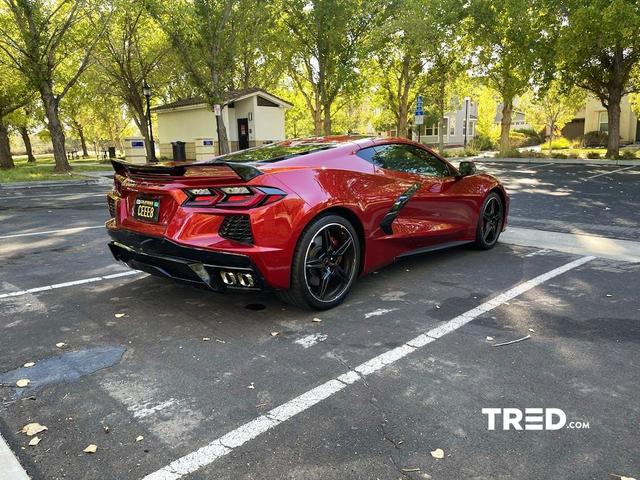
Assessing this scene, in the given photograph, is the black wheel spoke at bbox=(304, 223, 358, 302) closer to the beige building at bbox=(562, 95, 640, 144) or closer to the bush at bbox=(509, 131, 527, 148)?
the beige building at bbox=(562, 95, 640, 144)

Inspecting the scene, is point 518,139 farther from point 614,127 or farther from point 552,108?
point 614,127

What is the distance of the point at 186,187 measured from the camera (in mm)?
3930

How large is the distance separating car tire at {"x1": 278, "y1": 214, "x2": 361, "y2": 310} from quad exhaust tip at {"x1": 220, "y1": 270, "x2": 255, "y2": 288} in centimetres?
35

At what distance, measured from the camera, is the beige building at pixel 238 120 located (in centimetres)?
2883

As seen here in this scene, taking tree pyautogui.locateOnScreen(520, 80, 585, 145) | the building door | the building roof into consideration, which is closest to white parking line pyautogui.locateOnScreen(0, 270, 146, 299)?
the building roof

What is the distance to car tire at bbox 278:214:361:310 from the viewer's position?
4059 mm

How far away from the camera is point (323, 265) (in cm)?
427

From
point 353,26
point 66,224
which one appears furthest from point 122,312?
point 353,26

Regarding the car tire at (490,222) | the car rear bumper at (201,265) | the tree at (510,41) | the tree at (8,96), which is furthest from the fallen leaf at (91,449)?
the tree at (8,96)

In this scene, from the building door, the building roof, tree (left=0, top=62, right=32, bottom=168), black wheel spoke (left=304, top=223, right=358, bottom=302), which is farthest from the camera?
the building door

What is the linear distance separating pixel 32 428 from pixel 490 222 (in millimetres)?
5458

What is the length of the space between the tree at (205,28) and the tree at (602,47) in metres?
13.5

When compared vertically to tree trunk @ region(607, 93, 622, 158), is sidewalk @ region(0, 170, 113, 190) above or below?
below

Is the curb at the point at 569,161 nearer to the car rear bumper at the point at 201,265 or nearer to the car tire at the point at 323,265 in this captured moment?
the car tire at the point at 323,265
